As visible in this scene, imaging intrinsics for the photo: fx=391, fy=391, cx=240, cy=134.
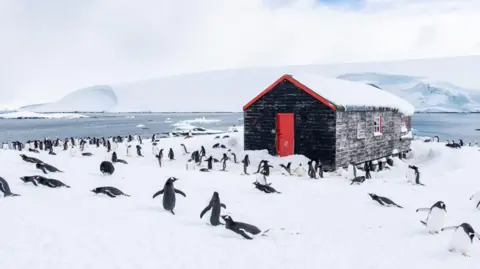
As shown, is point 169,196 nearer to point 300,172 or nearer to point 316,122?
point 300,172

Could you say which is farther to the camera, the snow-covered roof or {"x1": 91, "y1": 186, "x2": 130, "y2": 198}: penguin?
the snow-covered roof

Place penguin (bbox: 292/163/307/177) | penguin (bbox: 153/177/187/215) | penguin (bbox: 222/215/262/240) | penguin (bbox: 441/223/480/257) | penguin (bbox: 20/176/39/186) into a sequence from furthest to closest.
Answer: penguin (bbox: 292/163/307/177), penguin (bbox: 20/176/39/186), penguin (bbox: 153/177/187/215), penguin (bbox: 222/215/262/240), penguin (bbox: 441/223/480/257)

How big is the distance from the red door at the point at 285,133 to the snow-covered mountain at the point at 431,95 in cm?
8945

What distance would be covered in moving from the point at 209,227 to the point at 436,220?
413 cm

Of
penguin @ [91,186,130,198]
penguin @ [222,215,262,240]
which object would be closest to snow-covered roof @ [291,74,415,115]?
penguin @ [91,186,130,198]

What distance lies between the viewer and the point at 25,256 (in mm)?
5031

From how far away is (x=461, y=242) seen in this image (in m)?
6.07

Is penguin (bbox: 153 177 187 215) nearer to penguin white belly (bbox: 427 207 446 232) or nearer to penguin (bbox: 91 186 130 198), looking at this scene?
penguin (bbox: 91 186 130 198)

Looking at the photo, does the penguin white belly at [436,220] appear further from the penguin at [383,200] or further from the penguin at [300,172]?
the penguin at [300,172]

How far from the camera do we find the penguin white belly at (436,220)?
23.3ft

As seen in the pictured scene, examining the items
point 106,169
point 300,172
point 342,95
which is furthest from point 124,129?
point 106,169

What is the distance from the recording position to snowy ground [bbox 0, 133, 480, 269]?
17.7 ft

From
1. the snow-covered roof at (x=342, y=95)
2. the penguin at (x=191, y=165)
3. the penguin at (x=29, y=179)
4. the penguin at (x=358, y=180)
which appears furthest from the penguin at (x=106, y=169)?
the snow-covered roof at (x=342, y=95)

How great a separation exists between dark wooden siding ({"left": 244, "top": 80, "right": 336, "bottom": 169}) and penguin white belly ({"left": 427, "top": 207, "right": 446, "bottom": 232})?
8712 millimetres
